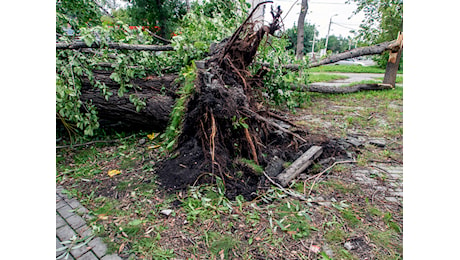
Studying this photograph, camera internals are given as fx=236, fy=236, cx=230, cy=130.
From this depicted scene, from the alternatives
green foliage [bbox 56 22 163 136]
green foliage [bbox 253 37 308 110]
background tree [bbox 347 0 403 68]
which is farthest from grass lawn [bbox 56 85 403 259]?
background tree [bbox 347 0 403 68]

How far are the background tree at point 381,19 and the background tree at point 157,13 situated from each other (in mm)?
7637

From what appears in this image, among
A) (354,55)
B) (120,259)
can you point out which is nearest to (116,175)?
(120,259)

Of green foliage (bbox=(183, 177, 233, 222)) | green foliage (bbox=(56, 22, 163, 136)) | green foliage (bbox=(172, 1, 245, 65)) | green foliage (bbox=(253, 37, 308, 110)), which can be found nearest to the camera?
green foliage (bbox=(183, 177, 233, 222))

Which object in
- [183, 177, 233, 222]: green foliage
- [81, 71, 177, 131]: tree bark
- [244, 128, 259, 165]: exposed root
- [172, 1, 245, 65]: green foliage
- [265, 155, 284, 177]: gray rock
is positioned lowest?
[183, 177, 233, 222]: green foliage

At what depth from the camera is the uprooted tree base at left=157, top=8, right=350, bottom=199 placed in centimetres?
247

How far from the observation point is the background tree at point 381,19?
796 cm

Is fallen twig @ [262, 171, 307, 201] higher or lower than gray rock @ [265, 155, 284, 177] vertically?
lower

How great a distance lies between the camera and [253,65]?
3785mm

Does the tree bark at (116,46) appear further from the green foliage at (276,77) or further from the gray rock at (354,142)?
the gray rock at (354,142)

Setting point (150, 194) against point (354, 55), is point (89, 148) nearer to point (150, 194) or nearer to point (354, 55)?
point (150, 194)

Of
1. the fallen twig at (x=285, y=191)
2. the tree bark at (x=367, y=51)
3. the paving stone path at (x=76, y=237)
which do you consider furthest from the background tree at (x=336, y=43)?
the paving stone path at (x=76, y=237)

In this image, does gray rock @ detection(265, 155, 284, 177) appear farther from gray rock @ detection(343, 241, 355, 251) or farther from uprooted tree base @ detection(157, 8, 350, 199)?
gray rock @ detection(343, 241, 355, 251)

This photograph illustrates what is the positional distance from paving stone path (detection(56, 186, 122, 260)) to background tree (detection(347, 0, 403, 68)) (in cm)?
981

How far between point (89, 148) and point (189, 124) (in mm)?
1764
